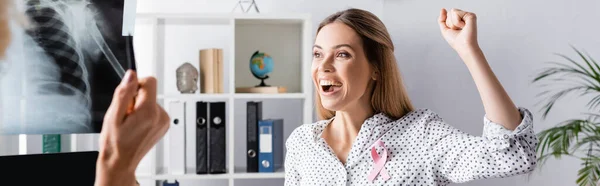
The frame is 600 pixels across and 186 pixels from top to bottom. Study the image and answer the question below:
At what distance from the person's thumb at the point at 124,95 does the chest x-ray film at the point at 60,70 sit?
0.80 m

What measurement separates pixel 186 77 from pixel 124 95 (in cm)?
220

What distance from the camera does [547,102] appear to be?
2.71m

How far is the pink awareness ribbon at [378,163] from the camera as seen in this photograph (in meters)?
1.82

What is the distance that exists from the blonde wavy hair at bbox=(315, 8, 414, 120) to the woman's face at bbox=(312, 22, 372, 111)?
23mm

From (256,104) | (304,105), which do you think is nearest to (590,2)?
(304,105)

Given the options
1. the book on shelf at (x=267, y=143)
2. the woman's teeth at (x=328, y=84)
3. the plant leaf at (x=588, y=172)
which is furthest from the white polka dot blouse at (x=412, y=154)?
the plant leaf at (x=588, y=172)

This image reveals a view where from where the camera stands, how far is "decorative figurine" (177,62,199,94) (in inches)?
107

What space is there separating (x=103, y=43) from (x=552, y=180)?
196cm

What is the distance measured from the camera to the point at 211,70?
8.96 feet

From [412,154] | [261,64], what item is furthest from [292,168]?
[261,64]

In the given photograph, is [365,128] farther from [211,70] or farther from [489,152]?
[211,70]

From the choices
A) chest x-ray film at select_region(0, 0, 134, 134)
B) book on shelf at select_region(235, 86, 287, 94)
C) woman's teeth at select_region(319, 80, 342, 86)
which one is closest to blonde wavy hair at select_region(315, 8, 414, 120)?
woman's teeth at select_region(319, 80, 342, 86)

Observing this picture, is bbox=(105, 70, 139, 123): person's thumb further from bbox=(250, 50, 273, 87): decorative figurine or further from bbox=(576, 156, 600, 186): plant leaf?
bbox=(250, 50, 273, 87): decorative figurine

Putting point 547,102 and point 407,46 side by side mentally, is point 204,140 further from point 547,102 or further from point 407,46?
point 547,102
